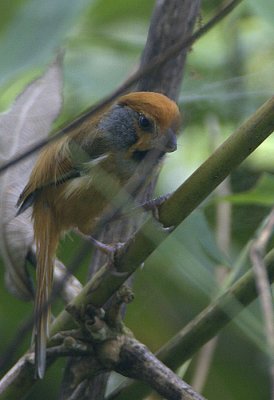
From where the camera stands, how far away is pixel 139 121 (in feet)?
6.85

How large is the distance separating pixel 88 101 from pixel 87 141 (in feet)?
0.69

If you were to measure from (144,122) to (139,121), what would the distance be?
3cm

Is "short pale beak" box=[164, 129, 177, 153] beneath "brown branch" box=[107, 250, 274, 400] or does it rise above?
above

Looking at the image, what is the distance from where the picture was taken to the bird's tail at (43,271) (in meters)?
1.35

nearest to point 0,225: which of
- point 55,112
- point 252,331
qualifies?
point 55,112

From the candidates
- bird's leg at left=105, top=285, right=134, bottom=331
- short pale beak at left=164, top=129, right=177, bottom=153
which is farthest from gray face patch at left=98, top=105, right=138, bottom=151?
bird's leg at left=105, top=285, right=134, bottom=331

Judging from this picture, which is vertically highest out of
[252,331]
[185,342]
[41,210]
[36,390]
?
[252,331]

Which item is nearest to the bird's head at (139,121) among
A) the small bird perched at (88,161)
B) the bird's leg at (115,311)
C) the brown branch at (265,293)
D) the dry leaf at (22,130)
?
the small bird perched at (88,161)

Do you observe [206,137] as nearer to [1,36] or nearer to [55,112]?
[55,112]

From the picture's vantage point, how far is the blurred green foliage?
4.60 ft

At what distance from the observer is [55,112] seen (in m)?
1.69

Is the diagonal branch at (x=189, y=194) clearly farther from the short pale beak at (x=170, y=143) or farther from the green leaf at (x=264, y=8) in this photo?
the green leaf at (x=264, y=8)

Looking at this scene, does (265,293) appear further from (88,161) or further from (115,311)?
(88,161)

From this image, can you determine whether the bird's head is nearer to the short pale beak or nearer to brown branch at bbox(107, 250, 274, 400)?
the short pale beak
